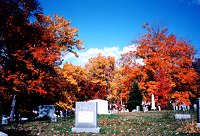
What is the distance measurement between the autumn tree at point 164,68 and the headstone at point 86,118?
28890mm

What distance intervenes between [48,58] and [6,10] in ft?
17.8

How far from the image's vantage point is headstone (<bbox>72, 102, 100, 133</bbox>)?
1274 centimetres

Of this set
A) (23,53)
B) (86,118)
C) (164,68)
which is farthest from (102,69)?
(86,118)

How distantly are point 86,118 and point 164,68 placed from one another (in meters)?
31.1

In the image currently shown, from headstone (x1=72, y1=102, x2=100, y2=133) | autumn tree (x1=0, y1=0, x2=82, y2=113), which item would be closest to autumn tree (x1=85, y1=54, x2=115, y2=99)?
autumn tree (x1=0, y1=0, x2=82, y2=113)

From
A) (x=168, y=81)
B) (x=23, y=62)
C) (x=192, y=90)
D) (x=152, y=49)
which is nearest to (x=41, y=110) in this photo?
(x=23, y=62)

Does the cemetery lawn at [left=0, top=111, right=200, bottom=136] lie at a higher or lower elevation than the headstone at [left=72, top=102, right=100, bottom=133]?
lower

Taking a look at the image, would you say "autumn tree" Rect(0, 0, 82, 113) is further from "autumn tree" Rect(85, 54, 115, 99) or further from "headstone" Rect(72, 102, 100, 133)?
"autumn tree" Rect(85, 54, 115, 99)

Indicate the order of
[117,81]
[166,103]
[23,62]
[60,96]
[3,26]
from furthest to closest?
[117,81] < [166,103] < [60,96] < [23,62] < [3,26]

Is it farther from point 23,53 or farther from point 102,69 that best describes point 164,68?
point 102,69

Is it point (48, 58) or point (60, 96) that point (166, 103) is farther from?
point (48, 58)

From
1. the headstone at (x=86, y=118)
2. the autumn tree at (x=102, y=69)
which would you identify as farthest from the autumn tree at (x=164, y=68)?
the headstone at (x=86, y=118)

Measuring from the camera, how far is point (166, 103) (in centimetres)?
4041

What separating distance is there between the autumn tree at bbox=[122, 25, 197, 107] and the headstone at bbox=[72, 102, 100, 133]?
28890 millimetres
